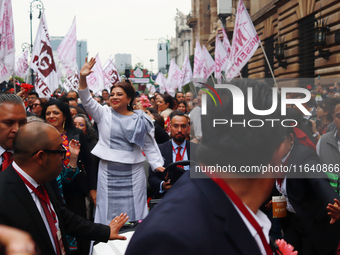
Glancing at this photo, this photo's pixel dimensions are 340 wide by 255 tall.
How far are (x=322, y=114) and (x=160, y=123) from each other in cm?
331

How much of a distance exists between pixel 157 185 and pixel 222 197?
364cm

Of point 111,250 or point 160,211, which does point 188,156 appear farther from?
point 160,211

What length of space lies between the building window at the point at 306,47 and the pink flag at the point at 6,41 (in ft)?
41.2

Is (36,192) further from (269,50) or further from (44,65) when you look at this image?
(269,50)

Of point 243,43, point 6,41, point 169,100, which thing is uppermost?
point 243,43

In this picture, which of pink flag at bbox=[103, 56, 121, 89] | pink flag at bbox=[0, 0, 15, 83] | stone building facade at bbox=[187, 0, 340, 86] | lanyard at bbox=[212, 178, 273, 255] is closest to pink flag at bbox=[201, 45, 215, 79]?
stone building facade at bbox=[187, 0, 340, 86]

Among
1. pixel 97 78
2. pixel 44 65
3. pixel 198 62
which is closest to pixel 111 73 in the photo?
pixel 97 78

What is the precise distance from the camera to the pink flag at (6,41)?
723 cm

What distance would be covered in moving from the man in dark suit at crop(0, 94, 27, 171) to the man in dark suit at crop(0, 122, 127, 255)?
0.69 metres

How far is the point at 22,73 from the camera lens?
19.8m

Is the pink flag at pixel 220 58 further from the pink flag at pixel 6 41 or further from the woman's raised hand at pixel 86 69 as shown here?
the woman's raised hand at pixel 86 69

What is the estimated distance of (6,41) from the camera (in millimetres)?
7406

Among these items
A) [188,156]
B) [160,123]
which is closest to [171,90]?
[160,123]

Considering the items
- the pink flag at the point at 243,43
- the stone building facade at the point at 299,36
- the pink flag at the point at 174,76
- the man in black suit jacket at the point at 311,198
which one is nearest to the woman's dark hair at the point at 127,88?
the man in black suit jacket at the point at 311,198
